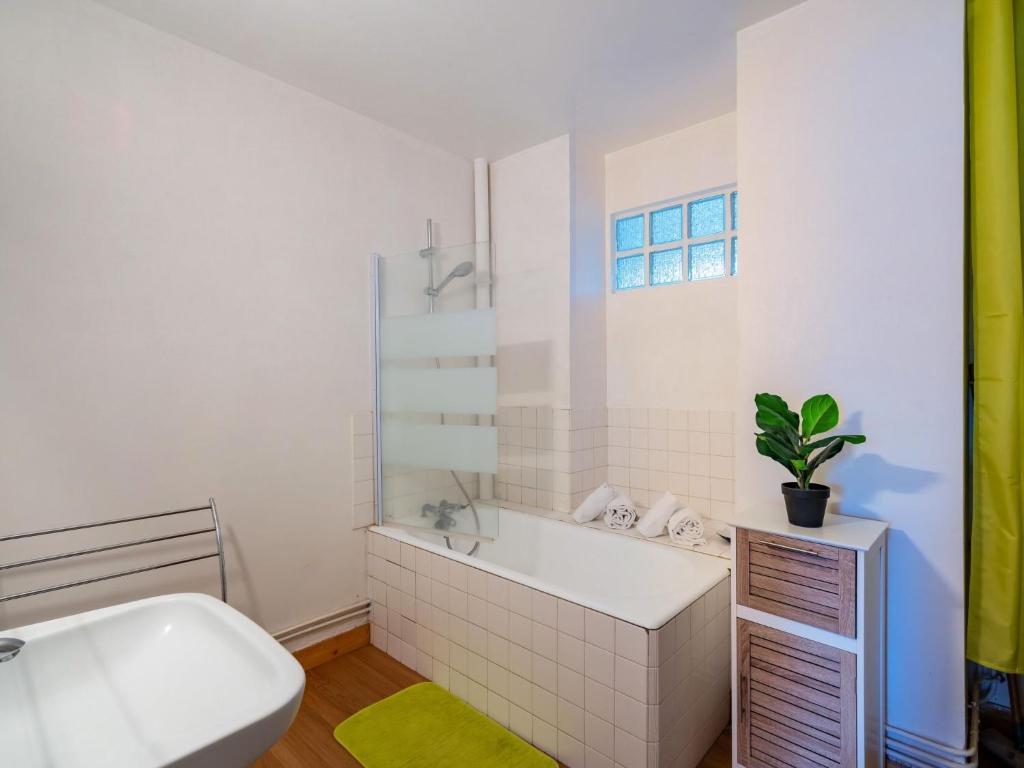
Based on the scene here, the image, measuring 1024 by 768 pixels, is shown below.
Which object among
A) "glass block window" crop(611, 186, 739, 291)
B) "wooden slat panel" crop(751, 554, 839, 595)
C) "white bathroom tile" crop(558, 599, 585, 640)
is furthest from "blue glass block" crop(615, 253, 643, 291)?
"white bathroom tile" crop(558, 599, 585, 640)

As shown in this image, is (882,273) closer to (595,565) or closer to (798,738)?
(798,738)

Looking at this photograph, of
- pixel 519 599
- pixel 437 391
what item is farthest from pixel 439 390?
pixel 519 599

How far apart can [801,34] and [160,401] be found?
8.05 feet

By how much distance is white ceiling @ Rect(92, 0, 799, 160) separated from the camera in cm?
168

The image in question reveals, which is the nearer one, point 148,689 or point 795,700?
point 148,689

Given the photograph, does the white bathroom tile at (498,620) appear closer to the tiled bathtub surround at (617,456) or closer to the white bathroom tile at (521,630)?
the white bathroom tile at (521,630)

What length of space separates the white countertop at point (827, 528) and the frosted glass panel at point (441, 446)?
0.90m

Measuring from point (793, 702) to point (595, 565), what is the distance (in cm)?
93

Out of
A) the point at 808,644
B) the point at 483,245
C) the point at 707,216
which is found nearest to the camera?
the point at 808,644

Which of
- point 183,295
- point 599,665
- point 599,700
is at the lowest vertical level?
point 599,700

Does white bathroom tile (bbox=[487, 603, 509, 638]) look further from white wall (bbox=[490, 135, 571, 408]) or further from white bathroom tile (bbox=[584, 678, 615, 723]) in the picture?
white wall (bbox=[490, 135, 571, 408])

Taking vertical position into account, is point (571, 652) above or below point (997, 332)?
below

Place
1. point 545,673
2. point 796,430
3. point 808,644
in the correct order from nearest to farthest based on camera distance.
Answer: point 808,644 < point 796,430 < point 545,673

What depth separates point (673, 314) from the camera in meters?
2.52
